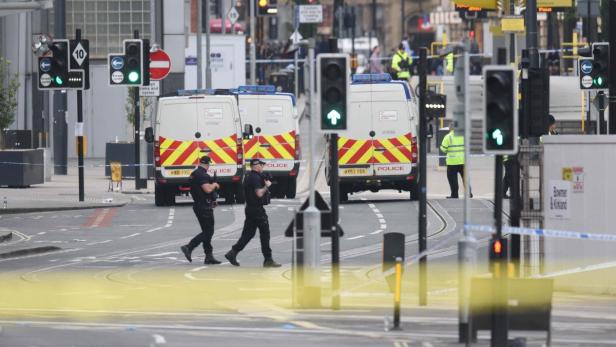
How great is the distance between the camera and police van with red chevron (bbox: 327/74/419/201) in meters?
39.7

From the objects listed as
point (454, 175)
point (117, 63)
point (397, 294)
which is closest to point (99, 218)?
point (117, 63)

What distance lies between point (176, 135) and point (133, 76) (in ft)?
9.85

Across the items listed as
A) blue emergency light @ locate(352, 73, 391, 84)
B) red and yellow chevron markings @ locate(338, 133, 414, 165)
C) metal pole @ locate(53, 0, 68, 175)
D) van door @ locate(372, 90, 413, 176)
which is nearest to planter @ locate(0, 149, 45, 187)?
metal pole @ locate(53, 0, 68, 175)

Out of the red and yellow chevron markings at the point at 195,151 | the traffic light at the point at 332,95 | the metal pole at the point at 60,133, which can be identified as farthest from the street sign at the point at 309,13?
the traffic light at the point at 332,95

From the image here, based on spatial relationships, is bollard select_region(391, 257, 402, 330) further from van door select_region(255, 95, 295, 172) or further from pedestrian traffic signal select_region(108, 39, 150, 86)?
pedestrian traffic signal select_region(108, 39, 150, 86)

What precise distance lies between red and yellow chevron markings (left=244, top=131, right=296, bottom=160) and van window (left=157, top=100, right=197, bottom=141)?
250 centimetres

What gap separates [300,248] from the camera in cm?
2256

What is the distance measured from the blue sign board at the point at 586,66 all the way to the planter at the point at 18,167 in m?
14.8

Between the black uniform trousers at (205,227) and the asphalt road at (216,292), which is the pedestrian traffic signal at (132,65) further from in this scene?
the black uniform trousers at (205,227)

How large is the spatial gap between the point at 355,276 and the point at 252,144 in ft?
53.1

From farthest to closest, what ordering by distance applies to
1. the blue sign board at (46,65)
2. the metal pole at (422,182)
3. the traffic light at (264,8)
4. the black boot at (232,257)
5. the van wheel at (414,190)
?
the traffic light at (264,8) < the blue sign board at (46,65) < the van wheel at (414,190) < the black boot at (232,257) < the metal pole at (422,182)

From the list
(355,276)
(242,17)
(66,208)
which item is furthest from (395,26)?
(355,276)

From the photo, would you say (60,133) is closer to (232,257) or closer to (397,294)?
(232,257)

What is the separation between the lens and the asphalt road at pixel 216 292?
1931cm
